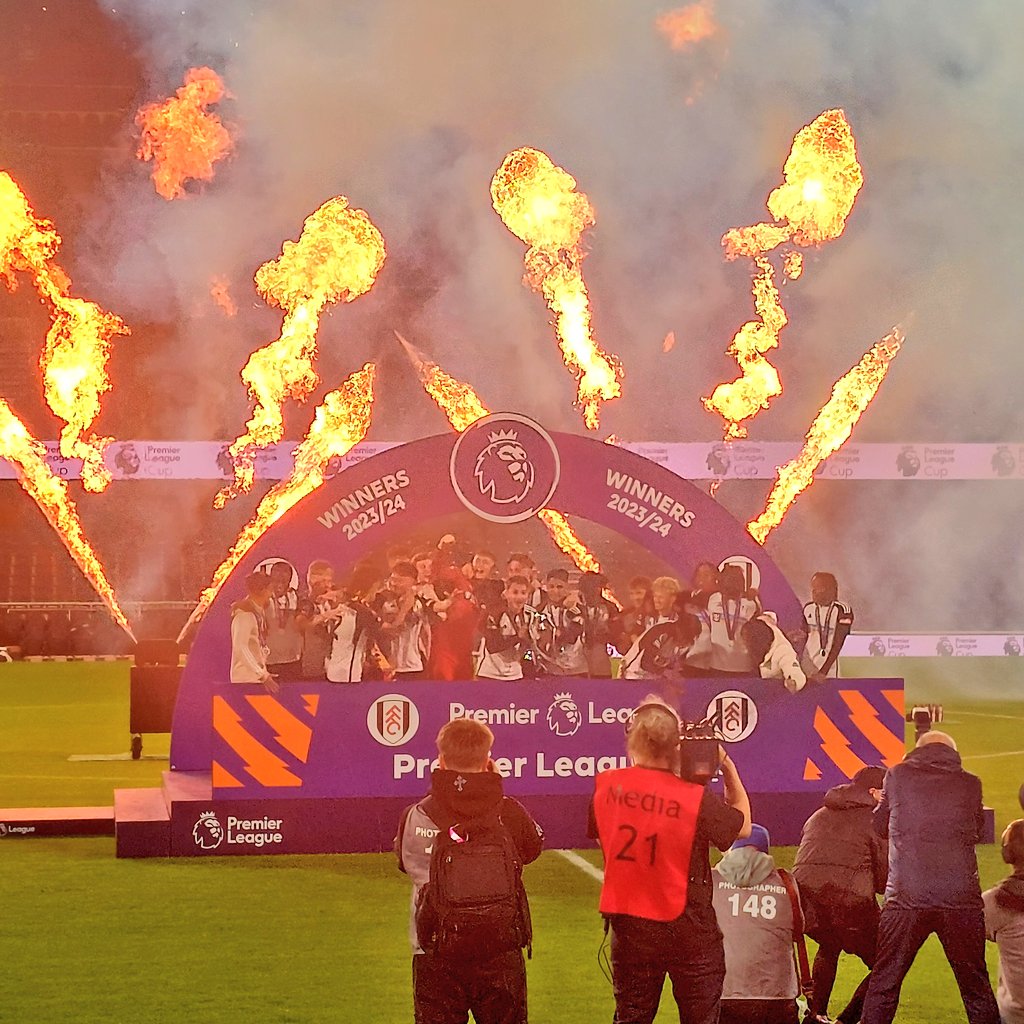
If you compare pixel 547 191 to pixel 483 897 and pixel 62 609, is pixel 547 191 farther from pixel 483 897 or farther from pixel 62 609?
pixel 483 897

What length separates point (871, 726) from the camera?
14.5 meters

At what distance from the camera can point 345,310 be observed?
40.3 metres

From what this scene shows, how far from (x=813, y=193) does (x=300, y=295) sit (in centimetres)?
1104

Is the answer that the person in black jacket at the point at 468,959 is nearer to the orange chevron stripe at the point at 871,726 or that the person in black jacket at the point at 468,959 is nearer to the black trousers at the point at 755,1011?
the black trousers at the point at 755,1011

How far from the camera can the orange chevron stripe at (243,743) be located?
1369cm

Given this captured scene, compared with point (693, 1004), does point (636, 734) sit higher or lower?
higher

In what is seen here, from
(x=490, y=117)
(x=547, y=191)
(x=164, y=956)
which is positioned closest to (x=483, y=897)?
(x=164, y=956)

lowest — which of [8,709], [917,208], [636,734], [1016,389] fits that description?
[636,734]

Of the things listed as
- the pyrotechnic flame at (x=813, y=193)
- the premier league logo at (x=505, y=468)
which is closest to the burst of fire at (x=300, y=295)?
the pyrotechnic flame at (x=813, y=193)

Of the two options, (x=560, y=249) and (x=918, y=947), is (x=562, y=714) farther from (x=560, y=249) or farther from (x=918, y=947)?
(x=560, y=249)

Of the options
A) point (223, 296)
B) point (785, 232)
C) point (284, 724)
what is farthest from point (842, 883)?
point (223, 296)

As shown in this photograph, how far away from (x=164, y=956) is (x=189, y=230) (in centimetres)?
3074

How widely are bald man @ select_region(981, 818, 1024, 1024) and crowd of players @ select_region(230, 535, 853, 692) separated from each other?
6.69 meters

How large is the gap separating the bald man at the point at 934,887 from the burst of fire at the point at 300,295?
28349 millimetres
